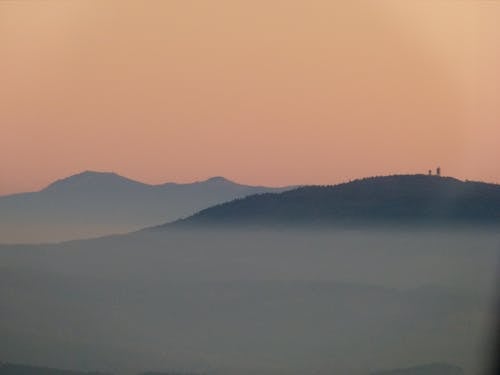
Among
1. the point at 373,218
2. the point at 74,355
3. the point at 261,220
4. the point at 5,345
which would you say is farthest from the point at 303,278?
the point at 5,345

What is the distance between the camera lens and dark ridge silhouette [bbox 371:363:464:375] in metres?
8.61

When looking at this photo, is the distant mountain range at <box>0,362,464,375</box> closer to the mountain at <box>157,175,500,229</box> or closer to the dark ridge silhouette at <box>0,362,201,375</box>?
the dark ridge silhouette at <box>0,362,201,375</box>

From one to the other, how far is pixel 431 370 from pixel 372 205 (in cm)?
280

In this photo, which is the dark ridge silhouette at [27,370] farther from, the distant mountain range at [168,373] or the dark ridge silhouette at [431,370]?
the dark ridge silhouette at [431,370]

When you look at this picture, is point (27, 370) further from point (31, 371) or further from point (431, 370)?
point (431, 370)

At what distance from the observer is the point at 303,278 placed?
372 inches

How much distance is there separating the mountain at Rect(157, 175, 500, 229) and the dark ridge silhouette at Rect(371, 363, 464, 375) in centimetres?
169

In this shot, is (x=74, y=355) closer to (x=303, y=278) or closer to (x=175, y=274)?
(x=175, y=274)

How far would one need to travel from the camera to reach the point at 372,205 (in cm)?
1088

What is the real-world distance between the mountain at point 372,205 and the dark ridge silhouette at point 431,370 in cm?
169

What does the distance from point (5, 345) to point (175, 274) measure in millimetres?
2042

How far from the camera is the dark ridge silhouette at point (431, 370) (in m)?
8.61

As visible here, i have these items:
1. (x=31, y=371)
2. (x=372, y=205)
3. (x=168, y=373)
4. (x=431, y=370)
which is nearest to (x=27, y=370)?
(x=31, y=371)

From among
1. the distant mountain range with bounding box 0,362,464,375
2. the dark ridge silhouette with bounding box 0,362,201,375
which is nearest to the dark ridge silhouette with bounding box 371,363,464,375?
the distant mountain range with bounding box 0,362,464,375
